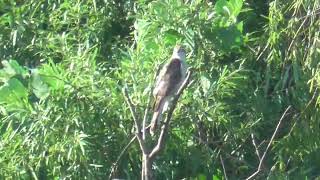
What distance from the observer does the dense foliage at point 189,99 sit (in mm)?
5590

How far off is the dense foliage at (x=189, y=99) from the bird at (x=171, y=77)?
0.22 feet

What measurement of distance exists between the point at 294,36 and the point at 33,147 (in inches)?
61.1

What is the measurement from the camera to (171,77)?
550 centimetres

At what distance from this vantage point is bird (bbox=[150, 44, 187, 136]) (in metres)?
5.27

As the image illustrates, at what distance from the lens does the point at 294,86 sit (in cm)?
591

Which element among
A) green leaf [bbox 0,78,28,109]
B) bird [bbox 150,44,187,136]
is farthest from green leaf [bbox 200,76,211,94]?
green leaf [bbox 0,78,28,109]

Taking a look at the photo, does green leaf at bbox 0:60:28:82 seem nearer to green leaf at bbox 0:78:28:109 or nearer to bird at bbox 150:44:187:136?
green leaf at bbox 0:78:28:109

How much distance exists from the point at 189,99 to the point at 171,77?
15cm

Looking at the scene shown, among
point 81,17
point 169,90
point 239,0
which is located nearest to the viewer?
point 169,90

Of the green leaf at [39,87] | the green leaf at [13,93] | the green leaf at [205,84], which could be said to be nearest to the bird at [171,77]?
the green leaf at [205,84]

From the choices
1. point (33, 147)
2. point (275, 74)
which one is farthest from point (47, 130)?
point (275, 74)

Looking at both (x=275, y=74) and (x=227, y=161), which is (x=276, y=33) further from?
(x=227, y=161)

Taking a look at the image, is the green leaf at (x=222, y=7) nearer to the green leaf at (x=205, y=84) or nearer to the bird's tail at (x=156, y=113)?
the green leaf at (x=205, y=84)

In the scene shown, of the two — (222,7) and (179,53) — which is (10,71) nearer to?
(179,53)
